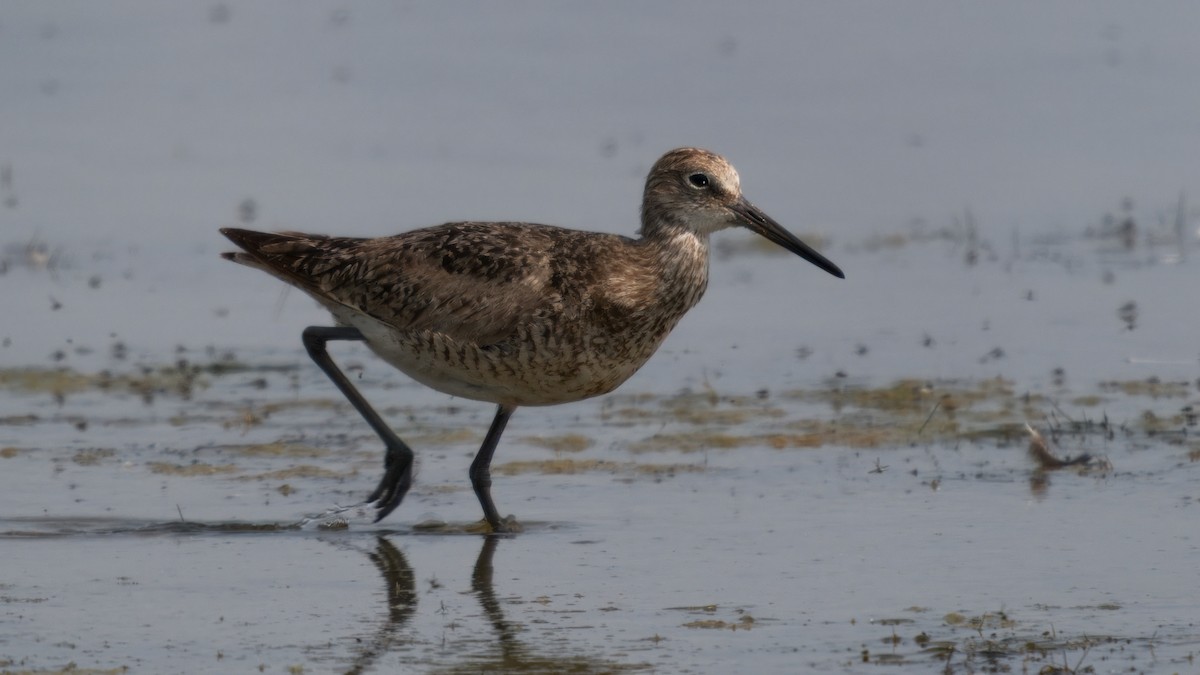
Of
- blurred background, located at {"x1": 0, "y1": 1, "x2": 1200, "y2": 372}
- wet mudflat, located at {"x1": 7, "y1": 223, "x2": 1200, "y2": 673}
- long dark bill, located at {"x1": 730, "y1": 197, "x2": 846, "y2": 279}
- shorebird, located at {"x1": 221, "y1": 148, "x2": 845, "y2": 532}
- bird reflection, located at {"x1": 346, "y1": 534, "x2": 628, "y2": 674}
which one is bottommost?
bird reflection, located at {"x1": 346, "y1": 534, "x2": 628, "y2": 674}

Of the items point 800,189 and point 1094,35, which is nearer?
point 800,189

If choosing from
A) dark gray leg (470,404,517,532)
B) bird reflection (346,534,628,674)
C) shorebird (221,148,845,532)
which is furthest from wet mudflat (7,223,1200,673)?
shorebird (221,148,845,532)

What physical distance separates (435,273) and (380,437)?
774 millimetres

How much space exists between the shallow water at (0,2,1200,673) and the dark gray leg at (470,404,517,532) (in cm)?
10

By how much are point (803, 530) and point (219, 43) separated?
592 inches

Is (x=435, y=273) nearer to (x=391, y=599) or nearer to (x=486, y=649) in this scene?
(x=391, y=599)

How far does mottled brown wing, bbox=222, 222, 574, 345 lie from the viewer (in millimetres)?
8891

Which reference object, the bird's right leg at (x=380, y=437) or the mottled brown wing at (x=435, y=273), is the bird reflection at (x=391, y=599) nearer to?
the bird's right leg at (x=380, y=437)

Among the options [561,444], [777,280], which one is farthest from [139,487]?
[777,280]

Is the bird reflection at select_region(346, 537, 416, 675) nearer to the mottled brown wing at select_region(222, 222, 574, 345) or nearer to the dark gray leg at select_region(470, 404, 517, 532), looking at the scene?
the dark gray leg at select_region(470, 404, 517, 532)

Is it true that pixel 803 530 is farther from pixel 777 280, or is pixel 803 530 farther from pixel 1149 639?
pixel 777 280

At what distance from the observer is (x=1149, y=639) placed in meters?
6.99

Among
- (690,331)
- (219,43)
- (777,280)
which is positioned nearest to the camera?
(690,331)

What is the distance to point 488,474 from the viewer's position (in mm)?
9148
